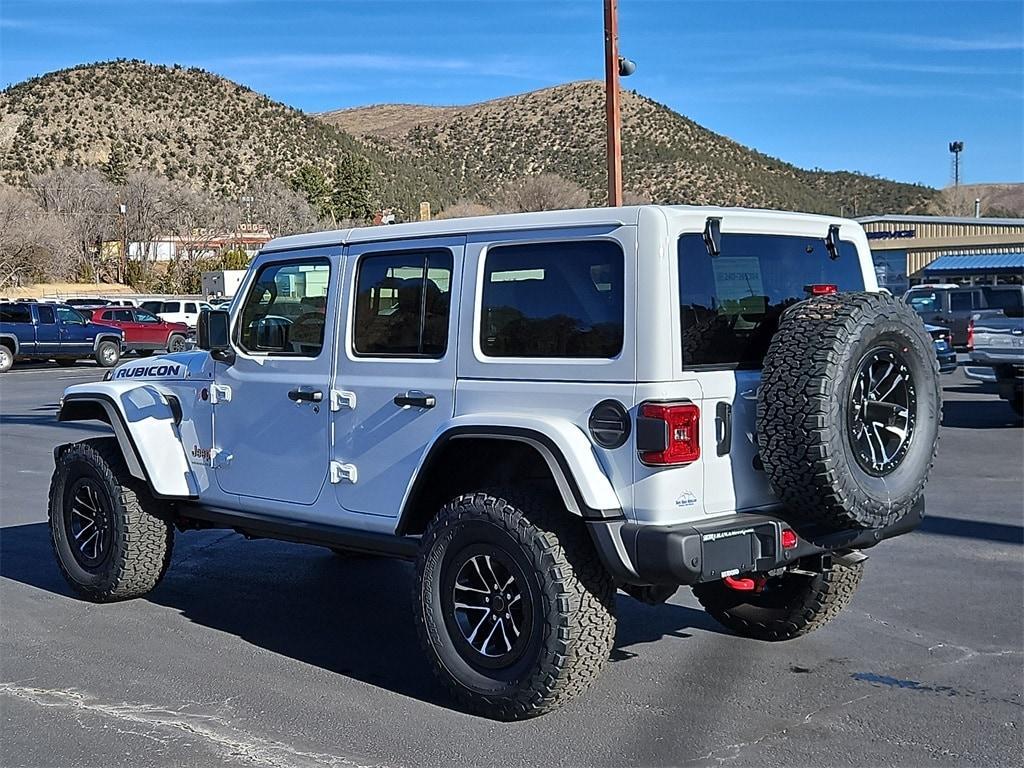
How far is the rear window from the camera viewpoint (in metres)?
4.96

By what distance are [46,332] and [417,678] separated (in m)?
28.9

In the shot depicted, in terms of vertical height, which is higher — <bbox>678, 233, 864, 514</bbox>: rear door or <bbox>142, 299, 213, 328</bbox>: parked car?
<bbox>142, 299, 213, 328</bbox>: parked car

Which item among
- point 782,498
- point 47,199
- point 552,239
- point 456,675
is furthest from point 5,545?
point 47,199

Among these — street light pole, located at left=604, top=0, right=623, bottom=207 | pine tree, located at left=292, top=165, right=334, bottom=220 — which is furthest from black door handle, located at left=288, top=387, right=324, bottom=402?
pine tree, located at left=292, top=165, right=334, bottom=220

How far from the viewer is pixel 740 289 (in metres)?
5.25

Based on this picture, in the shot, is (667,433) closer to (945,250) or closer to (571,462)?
(571,462)

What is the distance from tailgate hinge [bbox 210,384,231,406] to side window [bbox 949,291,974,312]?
2344 centimetres

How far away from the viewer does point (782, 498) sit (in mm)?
4914

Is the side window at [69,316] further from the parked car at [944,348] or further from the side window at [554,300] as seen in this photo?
the side window at [554,300]

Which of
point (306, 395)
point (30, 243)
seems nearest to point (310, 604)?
point (306, 395)

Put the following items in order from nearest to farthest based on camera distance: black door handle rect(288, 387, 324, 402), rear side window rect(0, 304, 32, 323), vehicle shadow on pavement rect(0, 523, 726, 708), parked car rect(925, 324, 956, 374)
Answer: black door handle rect(288, 387, 324, 402) → vehicle shadow on pavement rect(0, 523, 726, 708) → parked car rect(925, 324, 956, 374) → rear side window rect(0, 304, 32, 323)

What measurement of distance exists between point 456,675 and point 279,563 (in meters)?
3.41

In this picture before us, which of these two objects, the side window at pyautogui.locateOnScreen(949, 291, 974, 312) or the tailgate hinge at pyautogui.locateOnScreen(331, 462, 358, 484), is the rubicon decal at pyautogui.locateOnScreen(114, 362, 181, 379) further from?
the side window at pyautogui.locateOnScreen(949, 291, 974, 312)

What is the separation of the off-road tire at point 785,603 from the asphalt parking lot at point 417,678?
11 centimetres
